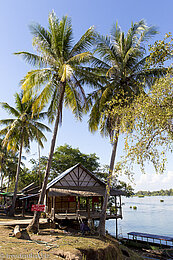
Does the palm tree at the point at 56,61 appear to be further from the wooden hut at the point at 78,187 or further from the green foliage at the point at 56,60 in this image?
the wooden hut at the point at 78,187

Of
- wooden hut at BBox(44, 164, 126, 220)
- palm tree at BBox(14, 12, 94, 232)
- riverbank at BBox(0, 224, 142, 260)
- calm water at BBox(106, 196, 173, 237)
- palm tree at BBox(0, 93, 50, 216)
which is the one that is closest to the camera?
riverbank at BBox(0, 224, 142, 260)

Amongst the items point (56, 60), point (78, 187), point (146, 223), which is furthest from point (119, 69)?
point (146, 223)

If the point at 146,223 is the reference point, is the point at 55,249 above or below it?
above

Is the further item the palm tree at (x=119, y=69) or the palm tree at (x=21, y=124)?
the palm tree at (x=21, y=124)

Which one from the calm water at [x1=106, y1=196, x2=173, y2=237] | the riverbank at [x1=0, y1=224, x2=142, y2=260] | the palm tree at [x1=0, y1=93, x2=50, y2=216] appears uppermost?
the palm tree at [x1=0, y1=93, x2=50, y2=216]

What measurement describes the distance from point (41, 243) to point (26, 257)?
2.49 meters

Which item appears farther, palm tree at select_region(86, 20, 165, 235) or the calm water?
the calm water

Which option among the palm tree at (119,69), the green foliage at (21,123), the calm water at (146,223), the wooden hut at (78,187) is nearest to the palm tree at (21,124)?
the green foliage at (21,123)

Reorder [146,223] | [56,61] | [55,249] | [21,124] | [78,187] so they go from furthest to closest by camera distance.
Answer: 1. [146,223]
2. [21,124]
3. [78,187]
4. [56,61]
5. [55,249]

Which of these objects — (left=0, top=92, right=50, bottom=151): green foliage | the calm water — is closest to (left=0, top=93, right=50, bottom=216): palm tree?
(left=0, top=92, right=50, bottom=151): green foliage

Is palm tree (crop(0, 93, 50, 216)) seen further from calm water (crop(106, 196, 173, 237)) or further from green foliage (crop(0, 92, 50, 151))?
calm water (crop(106, 196, 173, 237))

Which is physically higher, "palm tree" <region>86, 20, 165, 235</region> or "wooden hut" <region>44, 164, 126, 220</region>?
"palm tree" <region>86, 20, 165, 235</region>

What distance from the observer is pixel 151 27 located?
14.1 meters

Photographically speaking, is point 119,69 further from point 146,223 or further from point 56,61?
point 146,223
